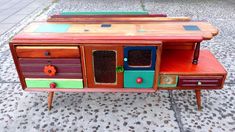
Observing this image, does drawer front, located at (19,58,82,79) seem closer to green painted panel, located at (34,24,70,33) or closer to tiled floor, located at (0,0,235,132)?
green painted panel, located at (34,24,70,33)

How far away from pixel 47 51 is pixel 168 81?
1.11m

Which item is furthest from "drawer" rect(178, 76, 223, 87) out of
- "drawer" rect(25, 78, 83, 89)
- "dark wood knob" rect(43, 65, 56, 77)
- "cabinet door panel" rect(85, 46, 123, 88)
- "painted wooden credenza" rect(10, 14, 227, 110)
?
"dark wood knob" rect(43, 65, 56, 77)

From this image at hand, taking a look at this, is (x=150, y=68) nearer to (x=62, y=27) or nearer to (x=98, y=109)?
(x=98, y=109)

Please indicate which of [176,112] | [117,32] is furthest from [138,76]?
[176,112]

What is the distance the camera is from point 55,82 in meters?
2.06

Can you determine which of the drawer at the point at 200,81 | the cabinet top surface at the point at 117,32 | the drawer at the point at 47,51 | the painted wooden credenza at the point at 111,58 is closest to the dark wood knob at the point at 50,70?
the painted wooden credenza at the point at 111,58

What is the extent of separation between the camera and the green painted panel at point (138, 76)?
1975 mm

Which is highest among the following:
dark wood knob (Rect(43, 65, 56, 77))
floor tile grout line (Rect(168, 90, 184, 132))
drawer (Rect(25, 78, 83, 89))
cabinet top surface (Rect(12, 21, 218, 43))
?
cabinet top surface (Rect(12, 21, 218, 43))

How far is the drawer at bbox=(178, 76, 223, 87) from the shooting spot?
6.53ft

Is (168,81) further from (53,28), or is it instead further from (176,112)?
(53,28)

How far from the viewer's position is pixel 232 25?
4359 millimetres

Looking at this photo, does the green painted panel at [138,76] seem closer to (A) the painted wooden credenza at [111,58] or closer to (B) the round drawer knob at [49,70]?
(A) the painted wooden credenza at [111,58]

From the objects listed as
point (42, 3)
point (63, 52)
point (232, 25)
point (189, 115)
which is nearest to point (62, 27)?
point (63, 52)

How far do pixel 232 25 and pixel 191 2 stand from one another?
2041mm
